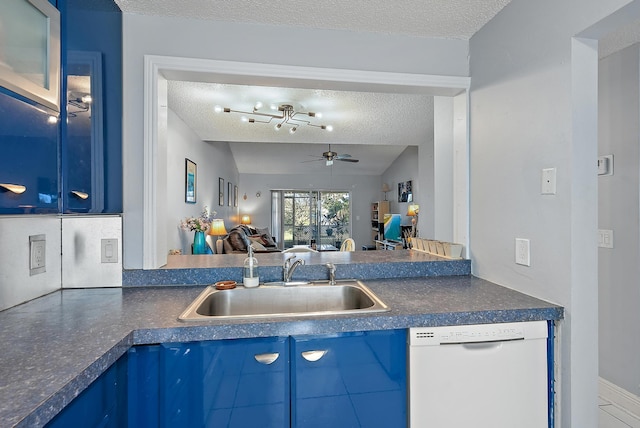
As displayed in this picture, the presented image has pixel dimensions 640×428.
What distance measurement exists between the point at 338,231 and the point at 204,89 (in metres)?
6.78

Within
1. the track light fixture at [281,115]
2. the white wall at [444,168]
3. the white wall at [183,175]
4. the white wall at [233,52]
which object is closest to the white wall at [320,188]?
the white wall at [183,175]

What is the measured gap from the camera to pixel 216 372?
105 cm

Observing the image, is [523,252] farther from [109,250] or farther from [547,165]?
[109,250]

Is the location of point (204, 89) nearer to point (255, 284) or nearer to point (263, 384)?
point (255, 284)

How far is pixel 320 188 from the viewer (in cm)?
940

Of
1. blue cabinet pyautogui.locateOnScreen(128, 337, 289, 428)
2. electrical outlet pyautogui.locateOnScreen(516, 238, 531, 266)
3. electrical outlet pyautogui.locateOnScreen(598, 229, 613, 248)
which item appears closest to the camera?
blue cabinet pyautogui.locateOnScreen(128, 337, 289, 428)

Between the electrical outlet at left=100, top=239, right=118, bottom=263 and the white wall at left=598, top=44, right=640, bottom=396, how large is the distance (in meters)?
2.89

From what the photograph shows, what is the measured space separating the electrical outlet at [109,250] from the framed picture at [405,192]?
265 inches

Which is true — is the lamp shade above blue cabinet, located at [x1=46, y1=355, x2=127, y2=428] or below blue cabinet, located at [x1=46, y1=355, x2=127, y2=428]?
above

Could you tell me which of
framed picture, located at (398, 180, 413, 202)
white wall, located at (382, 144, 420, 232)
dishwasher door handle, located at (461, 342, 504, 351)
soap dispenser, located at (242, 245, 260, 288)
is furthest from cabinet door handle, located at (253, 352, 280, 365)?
framed picture, located at (398, 180, 413, 202)

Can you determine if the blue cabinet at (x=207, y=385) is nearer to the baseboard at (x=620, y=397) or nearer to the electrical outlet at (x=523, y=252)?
the electrical outlet at (x=523, y=252)

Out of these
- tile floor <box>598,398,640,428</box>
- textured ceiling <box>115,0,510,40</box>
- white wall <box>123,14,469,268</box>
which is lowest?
tile floor <box>598,398,640,428</box>

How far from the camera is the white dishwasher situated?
1143 mm

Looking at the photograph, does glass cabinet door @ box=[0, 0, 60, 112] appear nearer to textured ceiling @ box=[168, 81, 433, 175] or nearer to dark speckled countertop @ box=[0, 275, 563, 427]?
dark speckled countertop @ box=[0, 275, 563, 427]
